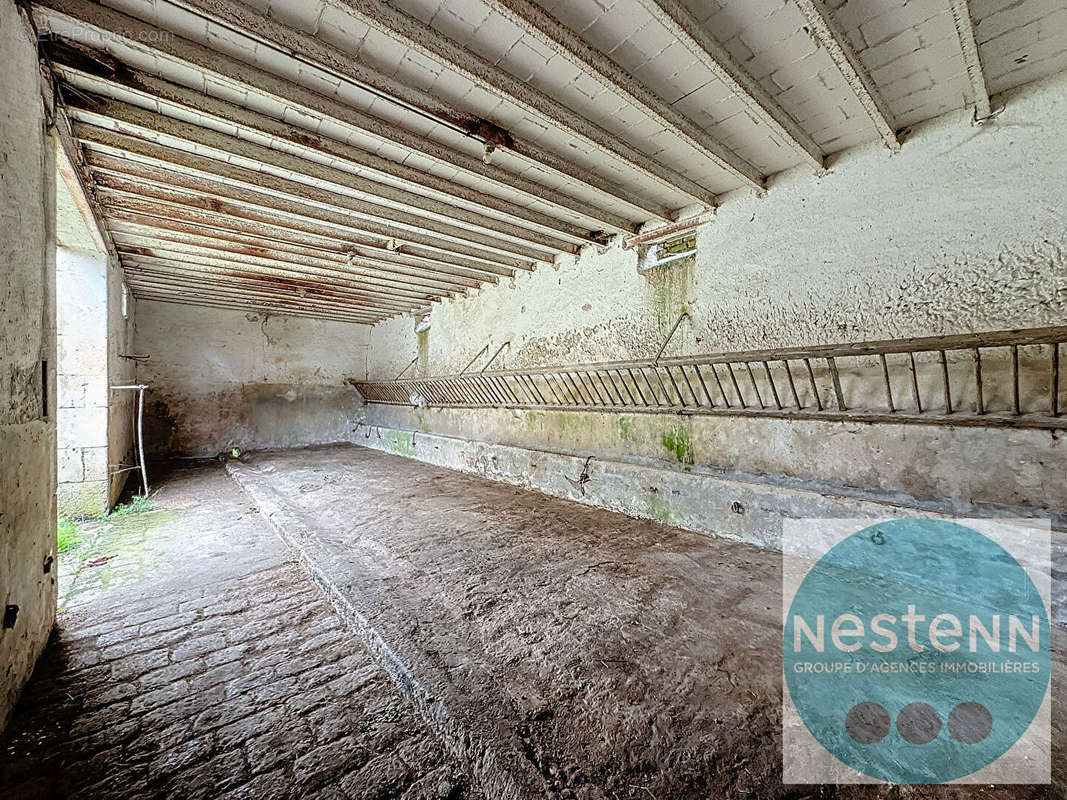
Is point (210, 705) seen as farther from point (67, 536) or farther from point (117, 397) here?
point (117, 397)

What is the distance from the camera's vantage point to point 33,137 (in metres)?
1.53

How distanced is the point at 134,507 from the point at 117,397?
1121 mm

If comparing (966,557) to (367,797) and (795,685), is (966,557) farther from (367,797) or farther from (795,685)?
(367,797)

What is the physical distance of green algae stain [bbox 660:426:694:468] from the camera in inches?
126

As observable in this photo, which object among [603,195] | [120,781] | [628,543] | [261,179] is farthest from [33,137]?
[628,543]

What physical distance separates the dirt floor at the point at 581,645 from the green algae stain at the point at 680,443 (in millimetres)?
565

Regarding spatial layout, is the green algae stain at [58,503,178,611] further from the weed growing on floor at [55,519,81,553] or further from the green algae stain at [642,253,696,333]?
the green algae stain at [642,253,696,333]

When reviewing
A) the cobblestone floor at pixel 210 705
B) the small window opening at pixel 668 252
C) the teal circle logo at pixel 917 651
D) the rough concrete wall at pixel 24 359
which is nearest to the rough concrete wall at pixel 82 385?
the cobblestone floor at pixel 210 705

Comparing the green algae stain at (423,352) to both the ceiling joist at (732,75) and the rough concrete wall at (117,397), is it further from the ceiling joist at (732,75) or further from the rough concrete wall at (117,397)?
the ceiling joist at (732,75)

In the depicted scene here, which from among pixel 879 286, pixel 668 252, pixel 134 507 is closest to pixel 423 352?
pixel 134 507

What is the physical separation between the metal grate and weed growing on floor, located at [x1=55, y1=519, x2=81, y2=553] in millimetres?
3640

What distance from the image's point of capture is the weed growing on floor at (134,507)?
3.41 m

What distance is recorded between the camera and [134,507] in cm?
354

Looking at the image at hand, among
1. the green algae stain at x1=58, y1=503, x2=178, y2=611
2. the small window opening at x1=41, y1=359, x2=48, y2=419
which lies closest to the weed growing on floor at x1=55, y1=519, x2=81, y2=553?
the green algae stain at x1=58, y1=503, x2=178, y2=611
